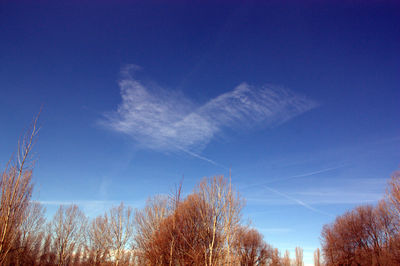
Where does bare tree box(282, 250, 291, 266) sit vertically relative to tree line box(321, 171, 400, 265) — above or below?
below

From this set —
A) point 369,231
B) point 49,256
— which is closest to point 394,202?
point 369,231

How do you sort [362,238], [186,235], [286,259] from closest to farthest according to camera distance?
[186,235]
[362,238]
[286,259]

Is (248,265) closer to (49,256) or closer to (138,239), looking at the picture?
(138,239)

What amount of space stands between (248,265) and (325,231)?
14545 mm

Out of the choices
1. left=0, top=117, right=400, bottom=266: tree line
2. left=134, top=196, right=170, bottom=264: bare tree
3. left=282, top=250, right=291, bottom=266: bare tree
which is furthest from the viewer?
left=282, top=250, right=291, bottom=266: bare tree

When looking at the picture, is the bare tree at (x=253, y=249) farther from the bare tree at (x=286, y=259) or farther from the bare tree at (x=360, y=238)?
the bare tree at (x=286, y=259)

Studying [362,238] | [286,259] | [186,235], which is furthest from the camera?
[286,259]

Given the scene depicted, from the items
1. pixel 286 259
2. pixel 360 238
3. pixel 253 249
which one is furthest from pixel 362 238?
pixel 286 259

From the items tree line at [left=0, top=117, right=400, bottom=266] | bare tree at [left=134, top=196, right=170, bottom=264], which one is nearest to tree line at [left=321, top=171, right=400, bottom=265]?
tree line at [left=0, top=117, right=400, bottom=266]

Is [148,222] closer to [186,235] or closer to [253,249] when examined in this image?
[186,235]

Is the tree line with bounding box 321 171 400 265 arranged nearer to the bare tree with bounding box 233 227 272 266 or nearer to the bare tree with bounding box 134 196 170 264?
the bare tree with bounding box 233 227 272 266

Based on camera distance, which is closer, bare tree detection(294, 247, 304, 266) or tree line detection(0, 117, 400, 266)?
tree line detection(0, 117, 400, 266)

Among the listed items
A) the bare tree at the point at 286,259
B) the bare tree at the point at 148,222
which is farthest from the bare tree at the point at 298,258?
the bare tree at the point at 148,222

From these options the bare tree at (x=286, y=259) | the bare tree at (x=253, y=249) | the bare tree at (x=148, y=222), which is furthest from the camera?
the bare tree at (x=286, y=259)
